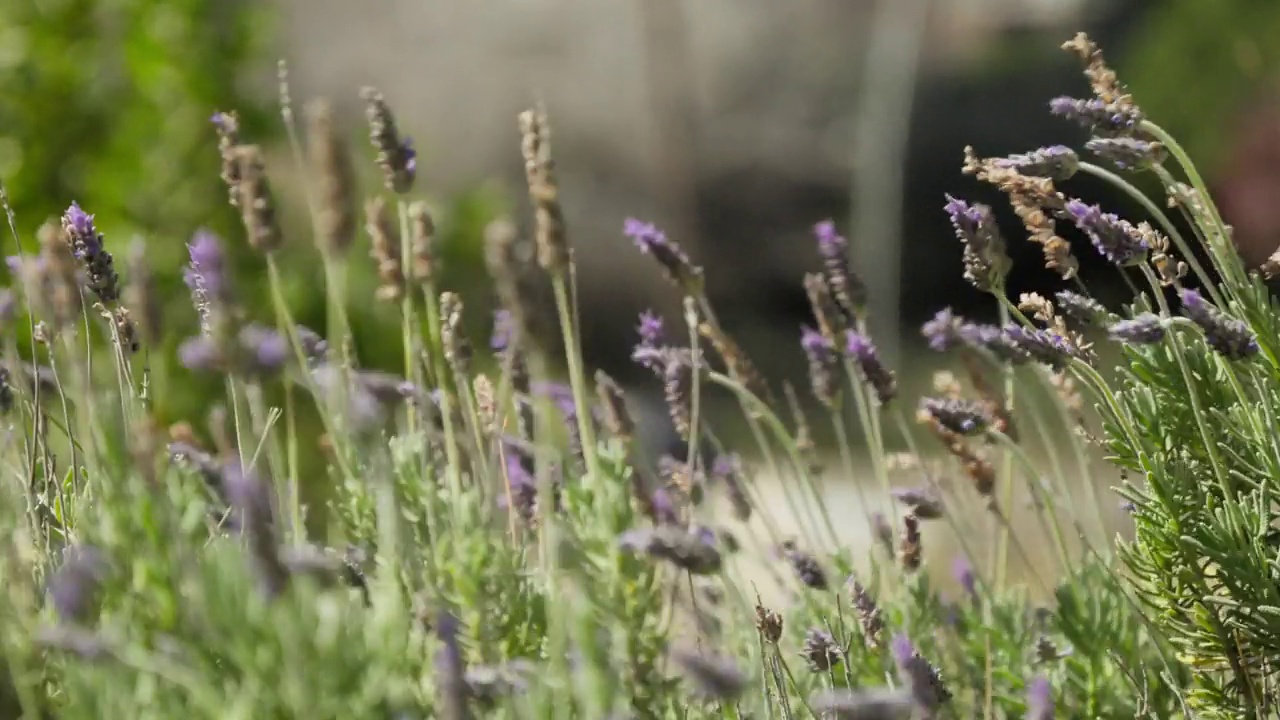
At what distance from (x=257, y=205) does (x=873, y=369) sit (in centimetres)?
71

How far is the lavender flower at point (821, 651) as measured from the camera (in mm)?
1185

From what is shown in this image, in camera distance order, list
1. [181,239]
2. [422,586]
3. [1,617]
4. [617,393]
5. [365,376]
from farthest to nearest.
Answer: [181,239]
[617,393]
[365,376]
[422,586]
[1,617]

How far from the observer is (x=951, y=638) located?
112 centimetres

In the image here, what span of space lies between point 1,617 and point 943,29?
6.10m

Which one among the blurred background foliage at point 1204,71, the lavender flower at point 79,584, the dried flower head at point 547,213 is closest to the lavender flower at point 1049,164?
the dried flower head at point 547,213

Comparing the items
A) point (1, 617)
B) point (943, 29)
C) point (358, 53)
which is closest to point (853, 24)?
point (943, 29)

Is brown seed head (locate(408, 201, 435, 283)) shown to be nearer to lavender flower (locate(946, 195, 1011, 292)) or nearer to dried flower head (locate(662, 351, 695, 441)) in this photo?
dried flower head (locate(662, 351, 695, 441))

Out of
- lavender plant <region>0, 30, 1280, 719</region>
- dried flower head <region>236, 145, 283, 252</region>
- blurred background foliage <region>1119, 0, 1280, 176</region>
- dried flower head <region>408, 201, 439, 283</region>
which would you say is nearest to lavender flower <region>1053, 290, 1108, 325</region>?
lavender plant <region>0, 30, 1280, 719</region>

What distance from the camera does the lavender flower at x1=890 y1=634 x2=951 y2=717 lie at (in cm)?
101

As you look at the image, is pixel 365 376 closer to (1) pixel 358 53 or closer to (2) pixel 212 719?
(2) pixel 212 719

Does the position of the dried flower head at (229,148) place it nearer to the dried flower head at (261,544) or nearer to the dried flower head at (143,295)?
the dried flower head at (143,295)

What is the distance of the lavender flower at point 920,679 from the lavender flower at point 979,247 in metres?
0.35

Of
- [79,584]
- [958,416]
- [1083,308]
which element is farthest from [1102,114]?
[79,584]

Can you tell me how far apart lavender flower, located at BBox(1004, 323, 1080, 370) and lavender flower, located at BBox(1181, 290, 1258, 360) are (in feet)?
0.46
